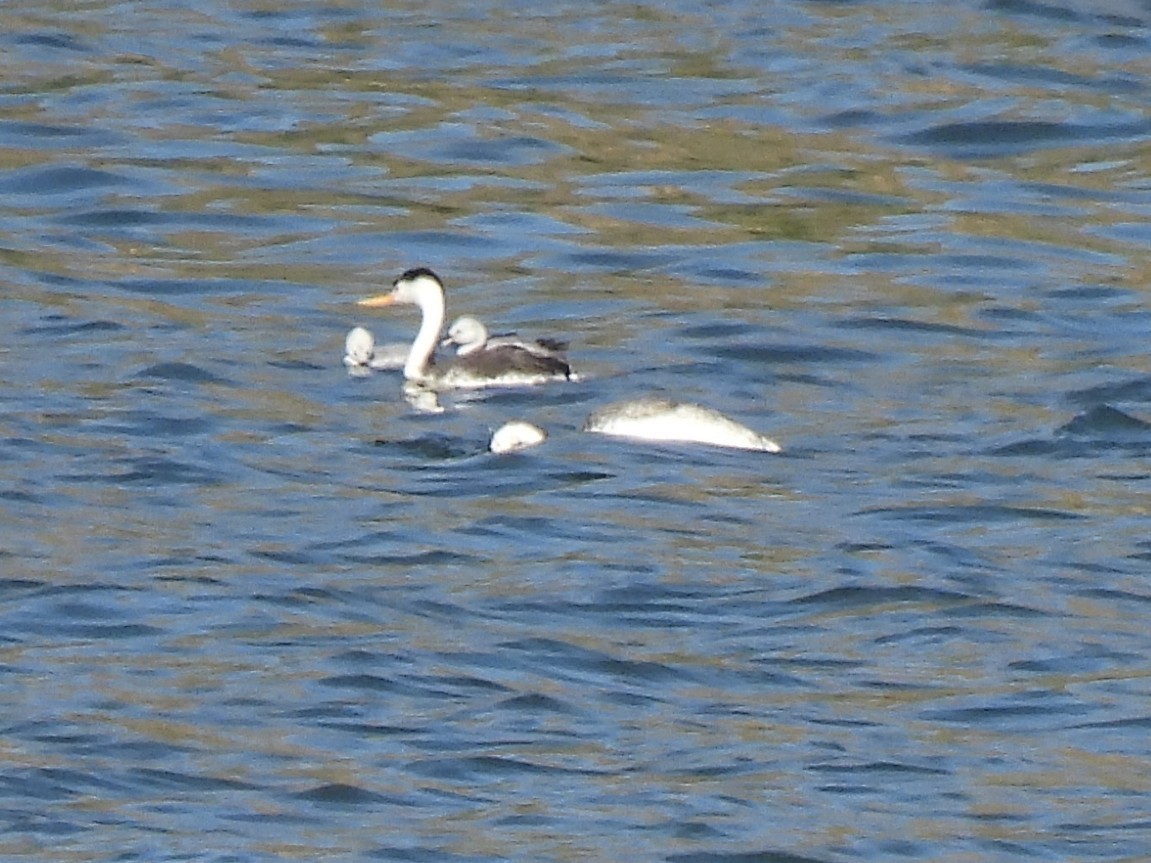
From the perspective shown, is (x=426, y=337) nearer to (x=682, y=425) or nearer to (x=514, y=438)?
(x=514, y=438)

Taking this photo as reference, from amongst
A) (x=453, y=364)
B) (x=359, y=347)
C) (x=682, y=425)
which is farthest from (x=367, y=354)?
(x=682, y=425)

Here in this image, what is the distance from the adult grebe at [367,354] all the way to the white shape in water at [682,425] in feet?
6.07

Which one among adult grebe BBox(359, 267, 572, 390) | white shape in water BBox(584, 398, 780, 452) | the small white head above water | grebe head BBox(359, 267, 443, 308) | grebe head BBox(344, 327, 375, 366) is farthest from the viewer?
A: grebe head BBox(359, 267, 443, 308)

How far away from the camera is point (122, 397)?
14.1m

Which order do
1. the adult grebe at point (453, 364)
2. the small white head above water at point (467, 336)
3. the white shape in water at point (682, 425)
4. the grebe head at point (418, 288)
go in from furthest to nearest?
the grebe head at point (418, 288), the small white head above water at point (467, 336), the adult grebe at point (453, 364), the white shape in water at point (682, 425)

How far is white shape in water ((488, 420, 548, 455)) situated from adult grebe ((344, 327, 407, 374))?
1606 mm

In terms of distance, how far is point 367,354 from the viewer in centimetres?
1499

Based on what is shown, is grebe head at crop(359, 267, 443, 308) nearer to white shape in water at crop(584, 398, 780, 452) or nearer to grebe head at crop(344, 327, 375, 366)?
grebe head at crop(344, 327, 375, 366)

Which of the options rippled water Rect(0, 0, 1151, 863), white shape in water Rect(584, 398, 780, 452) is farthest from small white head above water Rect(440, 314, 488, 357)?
white shape in water Rect(584, 398, 780, 452)

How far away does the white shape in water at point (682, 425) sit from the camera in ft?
43.8

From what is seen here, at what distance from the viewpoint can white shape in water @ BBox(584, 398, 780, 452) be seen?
1334 cm

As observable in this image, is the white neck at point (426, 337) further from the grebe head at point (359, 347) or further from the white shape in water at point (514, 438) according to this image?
the white shape in water at point (514, 438)

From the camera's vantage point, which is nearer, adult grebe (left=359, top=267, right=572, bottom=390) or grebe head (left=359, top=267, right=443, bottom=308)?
adult grebe (left=359, top=267, right=572, bottom=390)

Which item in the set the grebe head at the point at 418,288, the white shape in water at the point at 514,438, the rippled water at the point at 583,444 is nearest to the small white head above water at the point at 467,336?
the grebe head at the point at 418,288
